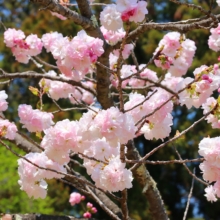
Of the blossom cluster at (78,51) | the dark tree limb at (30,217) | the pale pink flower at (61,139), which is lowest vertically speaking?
the dark tree limb at (30,217)

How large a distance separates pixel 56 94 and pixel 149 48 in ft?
17.3

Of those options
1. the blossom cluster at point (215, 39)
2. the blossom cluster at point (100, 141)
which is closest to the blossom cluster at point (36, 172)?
the blossom cluster at point (100, 141)

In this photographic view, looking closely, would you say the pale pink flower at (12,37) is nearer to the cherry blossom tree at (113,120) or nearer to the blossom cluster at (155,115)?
the cherry blossom tree at (113,120)

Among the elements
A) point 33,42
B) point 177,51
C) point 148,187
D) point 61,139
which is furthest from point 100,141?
point 33,42

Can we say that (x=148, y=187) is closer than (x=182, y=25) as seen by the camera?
No

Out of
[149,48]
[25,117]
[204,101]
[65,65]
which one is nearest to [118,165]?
[65,65]

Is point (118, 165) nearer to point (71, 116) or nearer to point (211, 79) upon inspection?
point (211, 79)

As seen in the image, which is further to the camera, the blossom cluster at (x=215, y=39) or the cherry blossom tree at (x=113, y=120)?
the blossom cluster at (x=215, y=39)

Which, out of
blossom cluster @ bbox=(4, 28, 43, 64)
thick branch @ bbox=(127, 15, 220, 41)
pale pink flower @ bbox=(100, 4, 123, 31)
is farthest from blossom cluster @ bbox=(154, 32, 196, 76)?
blossom cluster @ bbox=(4, 28, 43, 64)

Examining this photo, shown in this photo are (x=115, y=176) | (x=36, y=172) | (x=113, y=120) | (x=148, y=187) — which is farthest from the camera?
(x=148, y=187)

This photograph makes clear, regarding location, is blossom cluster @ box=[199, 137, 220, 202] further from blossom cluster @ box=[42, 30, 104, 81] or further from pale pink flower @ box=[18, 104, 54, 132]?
pale pink flower @ box=[18, 104, 54, 132]

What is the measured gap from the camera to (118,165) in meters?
1.43

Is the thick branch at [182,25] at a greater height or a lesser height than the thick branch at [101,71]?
greater

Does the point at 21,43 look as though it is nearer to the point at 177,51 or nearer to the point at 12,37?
the point at 12,37
